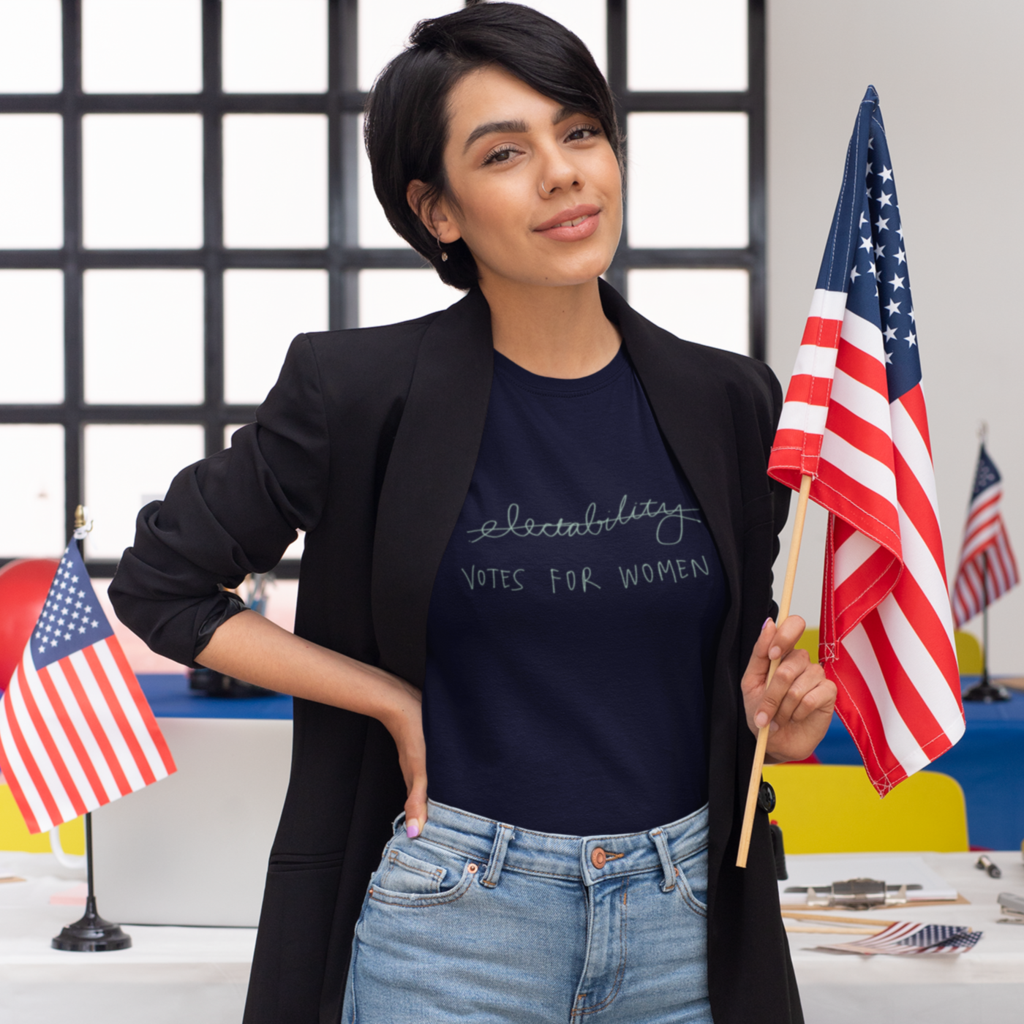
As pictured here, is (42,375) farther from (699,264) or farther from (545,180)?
(545,180)

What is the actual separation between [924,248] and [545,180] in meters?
5.06

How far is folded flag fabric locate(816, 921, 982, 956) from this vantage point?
1495 mm

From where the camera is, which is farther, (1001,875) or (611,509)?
(1001,875)

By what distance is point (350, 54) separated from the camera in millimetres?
5953

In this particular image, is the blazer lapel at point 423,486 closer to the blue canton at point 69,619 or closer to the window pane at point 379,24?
the blue canton at point 69,619

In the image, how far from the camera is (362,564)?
1.09 metres

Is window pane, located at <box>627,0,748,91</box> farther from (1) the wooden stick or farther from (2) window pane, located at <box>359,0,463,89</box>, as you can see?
(1) the wooden stick

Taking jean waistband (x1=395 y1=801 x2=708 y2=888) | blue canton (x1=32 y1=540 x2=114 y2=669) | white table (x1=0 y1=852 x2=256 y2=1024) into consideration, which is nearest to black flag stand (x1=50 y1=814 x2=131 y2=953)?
white table (x1=0 y1=852 x2=256 y2=1024)

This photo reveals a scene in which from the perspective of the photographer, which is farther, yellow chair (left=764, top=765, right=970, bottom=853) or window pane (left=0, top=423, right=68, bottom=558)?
window pane (left=0, top=423, right=68, bottom=558)

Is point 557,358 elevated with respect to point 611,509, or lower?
elevated

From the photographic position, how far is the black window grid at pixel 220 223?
19.4 feet

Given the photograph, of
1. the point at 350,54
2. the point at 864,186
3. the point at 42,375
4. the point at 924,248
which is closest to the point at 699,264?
the point at 924,248

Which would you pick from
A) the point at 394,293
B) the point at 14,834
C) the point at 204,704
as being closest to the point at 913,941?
the point at 14,834

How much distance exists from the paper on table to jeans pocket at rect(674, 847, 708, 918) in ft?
2.46
